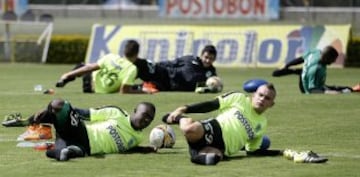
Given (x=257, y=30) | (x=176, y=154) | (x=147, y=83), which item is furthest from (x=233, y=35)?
(x=176, y=154)

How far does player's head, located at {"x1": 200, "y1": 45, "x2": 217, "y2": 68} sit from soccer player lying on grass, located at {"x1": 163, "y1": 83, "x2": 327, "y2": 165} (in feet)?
32.2

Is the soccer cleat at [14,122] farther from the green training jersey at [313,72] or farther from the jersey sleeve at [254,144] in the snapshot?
the green training jersey at [313,72]

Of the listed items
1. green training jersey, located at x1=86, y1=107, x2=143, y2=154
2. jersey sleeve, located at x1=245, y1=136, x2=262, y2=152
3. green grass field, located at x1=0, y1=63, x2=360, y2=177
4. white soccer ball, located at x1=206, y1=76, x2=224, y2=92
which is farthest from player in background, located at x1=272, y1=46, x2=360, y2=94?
green training jersey, located at x1=86, y1=107, x2=143, y2=154

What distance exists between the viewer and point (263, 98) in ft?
44.4

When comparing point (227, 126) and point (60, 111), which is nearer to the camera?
point (227, 126)

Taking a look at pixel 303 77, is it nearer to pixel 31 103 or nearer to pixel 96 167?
pixel 31 103

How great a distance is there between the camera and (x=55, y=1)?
62031mm

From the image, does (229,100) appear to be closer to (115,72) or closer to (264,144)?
(264,144)

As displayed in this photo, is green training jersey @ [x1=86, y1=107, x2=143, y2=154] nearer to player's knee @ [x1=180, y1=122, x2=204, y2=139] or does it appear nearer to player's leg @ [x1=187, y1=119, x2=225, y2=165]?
player's leg @ [x1=187, y1=119, x2=225, y2=165]

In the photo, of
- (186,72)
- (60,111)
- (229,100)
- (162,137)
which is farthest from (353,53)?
(60,111)

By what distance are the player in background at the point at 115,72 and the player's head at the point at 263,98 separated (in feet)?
31.9

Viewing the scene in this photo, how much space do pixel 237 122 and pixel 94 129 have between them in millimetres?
1778

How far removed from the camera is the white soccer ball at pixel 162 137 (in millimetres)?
14625

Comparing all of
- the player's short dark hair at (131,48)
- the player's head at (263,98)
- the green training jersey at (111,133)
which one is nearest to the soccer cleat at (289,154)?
the player's head at (263,98)
